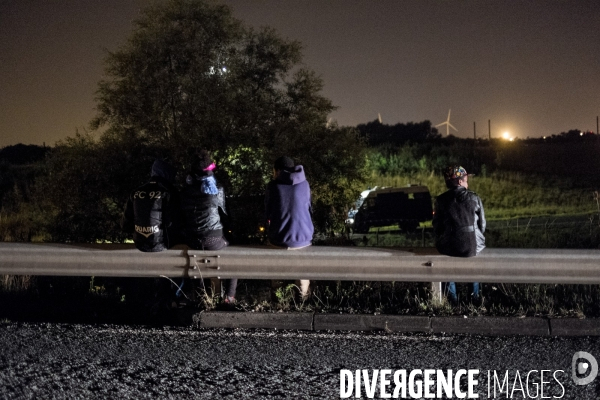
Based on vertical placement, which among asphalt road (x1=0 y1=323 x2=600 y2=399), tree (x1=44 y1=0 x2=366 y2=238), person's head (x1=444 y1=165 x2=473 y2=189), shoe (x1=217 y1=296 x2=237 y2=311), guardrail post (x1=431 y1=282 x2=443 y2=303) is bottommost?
asphalt road (x1=0 y1=323 x2=600 y2=399)

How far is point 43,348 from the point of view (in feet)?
18.4

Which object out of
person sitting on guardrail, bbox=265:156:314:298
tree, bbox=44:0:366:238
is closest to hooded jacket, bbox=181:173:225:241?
person sitting on guardrail, bbox=265:156:314:298

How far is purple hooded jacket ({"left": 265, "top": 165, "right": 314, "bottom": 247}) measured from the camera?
269 inches

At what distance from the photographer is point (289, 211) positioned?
690 centimetres

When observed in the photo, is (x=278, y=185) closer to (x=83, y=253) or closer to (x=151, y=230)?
(x=151, y=230)

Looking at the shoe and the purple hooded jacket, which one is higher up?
the purple hooded jacket

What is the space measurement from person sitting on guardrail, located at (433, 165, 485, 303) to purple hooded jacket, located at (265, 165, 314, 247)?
1419mm

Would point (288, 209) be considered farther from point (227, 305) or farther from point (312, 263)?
point (227, 305)

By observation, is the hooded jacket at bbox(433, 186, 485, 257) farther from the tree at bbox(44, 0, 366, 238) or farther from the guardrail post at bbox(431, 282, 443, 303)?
the tree at bbox(44, 0, 366, 238)

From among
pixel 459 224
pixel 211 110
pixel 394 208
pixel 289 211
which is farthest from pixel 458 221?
pixel 394 208

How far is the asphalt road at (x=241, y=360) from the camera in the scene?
458cm

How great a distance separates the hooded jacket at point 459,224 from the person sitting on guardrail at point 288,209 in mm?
1425

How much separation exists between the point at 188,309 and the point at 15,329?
1.66 m

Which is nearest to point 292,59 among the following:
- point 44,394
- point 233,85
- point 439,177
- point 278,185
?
point 233,85
